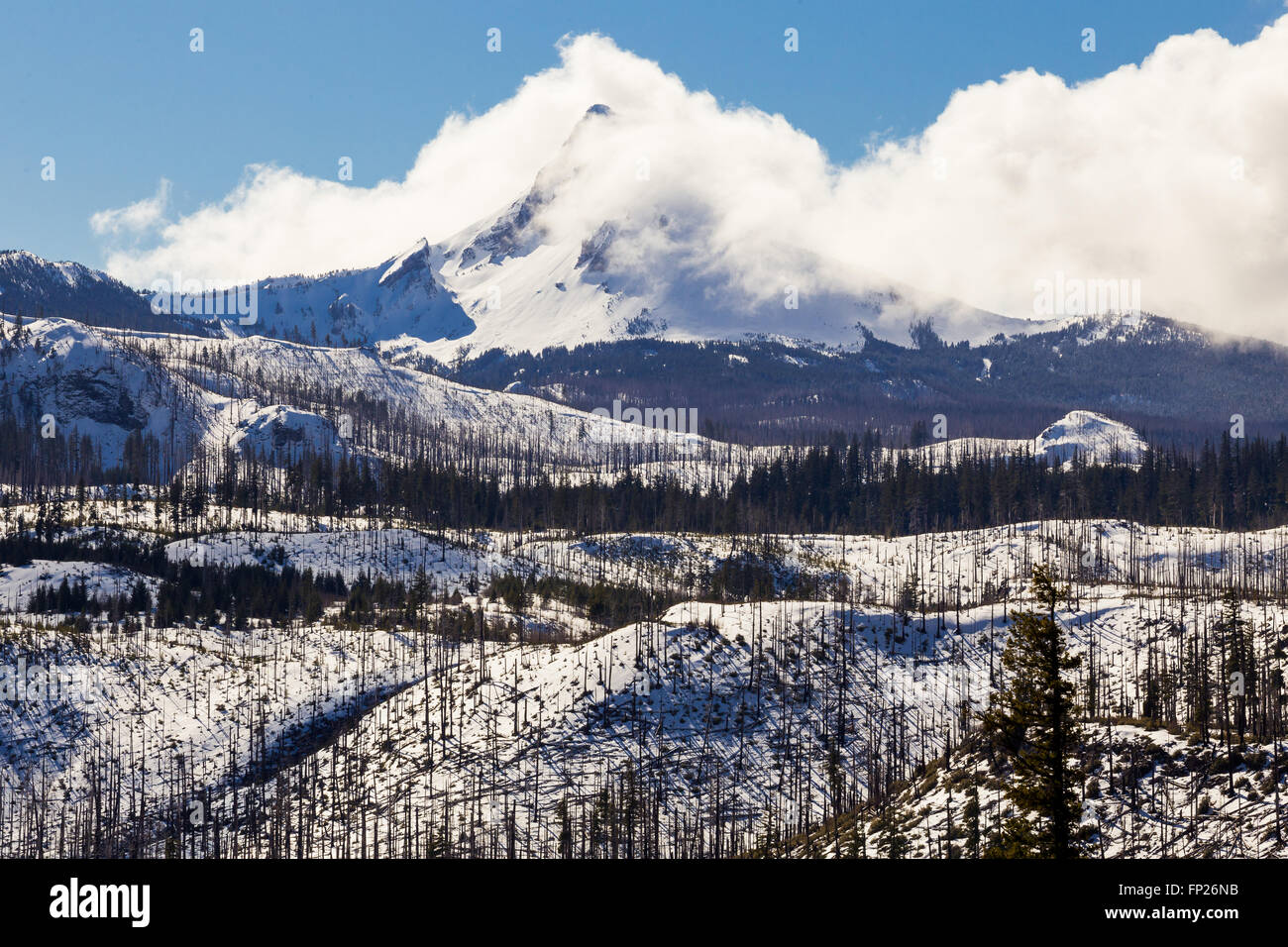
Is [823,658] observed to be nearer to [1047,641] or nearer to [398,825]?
[398,825]

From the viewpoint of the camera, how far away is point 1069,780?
45.8 metres

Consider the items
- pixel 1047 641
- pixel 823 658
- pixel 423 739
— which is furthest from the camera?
pixel 823 658

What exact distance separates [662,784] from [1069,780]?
63.4 metres

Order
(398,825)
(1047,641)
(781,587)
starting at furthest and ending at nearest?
1. (781,587)
2. (398,825)
3. (1047,641)

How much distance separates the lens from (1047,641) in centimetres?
4878

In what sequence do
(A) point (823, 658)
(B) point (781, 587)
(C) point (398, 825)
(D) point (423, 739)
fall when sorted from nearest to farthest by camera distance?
(C) point (398, 825) → (D) point (423, 739) → (A) point (823, 658) → (B) point (781, 587)
